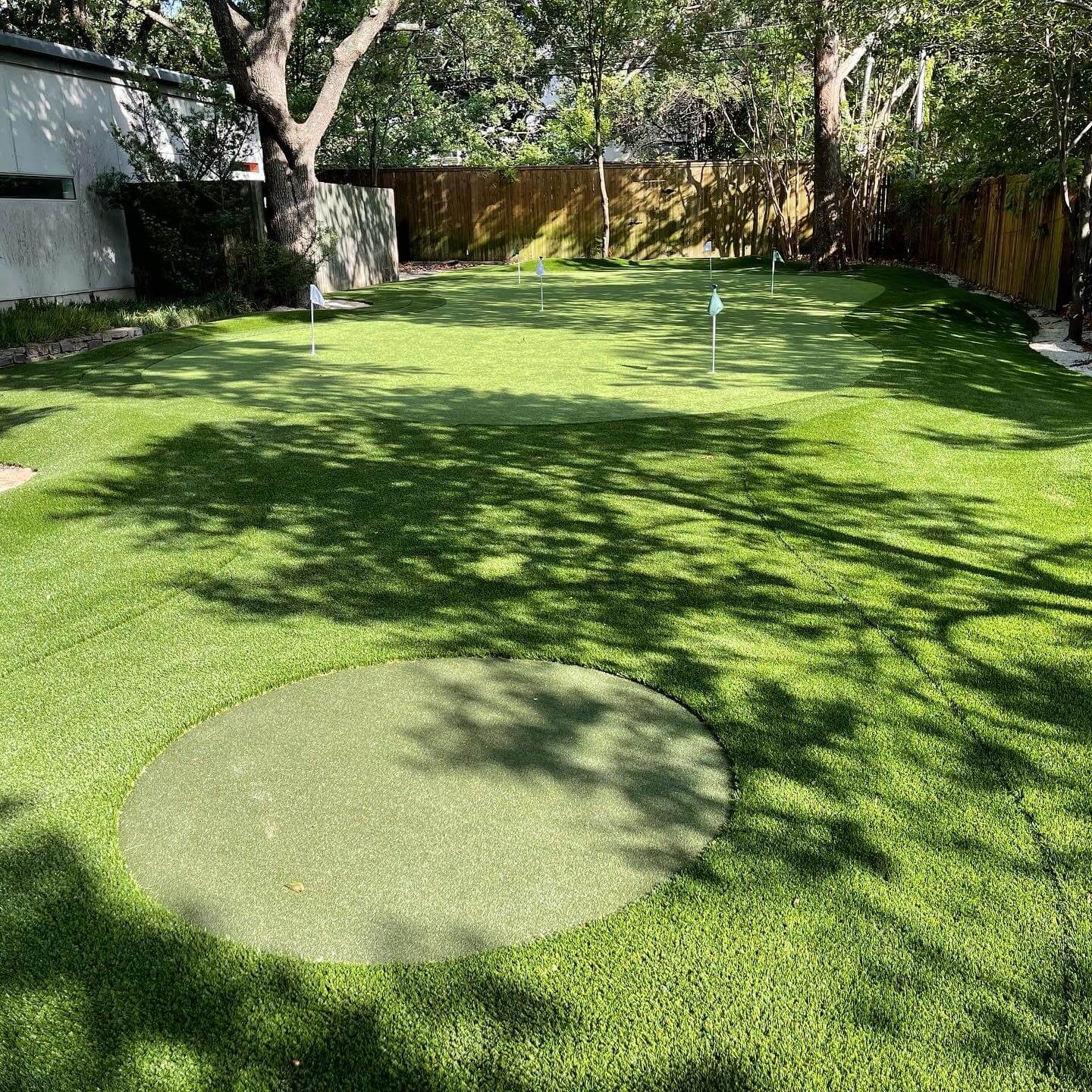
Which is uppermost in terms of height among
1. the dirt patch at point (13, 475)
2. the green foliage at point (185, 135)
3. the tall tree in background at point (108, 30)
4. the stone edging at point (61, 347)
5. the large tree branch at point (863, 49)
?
the tall tree in background at point (108, 30)

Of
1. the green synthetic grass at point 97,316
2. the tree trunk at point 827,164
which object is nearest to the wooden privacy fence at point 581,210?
the tree trunk at point 827,164

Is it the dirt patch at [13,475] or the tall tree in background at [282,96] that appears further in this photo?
the tall tree in background at [282,96]

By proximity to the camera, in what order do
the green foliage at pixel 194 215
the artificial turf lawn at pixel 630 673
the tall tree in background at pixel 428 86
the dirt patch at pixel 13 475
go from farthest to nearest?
the tall tree in background at pixel 428 86 < the green foliage at pixel 194 215 < the dirt patch at pixel 13 475 < the artificial turf lawn at pixel 630 673

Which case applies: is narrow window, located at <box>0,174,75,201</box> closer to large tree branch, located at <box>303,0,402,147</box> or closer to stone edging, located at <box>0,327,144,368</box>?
stone edging, located at <box>0,327,144,368</box>

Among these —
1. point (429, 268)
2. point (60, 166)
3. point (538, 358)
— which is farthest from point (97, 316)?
point (429, 268)

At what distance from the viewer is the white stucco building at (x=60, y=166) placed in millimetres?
13414

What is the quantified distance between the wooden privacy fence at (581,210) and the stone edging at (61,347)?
49.2ft

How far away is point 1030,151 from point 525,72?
19725mm

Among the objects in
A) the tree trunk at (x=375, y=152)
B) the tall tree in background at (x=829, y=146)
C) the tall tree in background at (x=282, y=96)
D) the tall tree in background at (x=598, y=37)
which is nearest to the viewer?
A: the tall tree in background at (x=282, y=96)

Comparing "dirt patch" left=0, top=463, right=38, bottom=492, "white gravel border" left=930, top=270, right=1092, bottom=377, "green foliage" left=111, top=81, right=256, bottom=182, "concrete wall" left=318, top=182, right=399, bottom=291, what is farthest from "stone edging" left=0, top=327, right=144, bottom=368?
"white gravel border" left=930, top=270, right=1092, bottom=377

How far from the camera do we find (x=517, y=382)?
379 inches

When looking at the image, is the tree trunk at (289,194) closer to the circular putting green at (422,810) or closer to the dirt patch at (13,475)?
the dirt patch at (13,475)

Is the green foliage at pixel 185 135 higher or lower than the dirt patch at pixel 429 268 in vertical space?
higher

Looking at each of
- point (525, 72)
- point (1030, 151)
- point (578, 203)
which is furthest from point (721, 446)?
point (525, 72)
